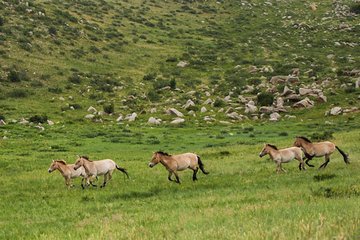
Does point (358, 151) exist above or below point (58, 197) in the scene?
above

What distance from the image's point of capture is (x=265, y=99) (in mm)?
48500

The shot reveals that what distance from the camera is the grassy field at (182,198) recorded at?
10.2 meters

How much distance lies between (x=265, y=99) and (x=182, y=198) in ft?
110

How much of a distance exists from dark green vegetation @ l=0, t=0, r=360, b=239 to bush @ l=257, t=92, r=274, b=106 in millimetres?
209

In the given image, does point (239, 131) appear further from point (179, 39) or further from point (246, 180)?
point (179, 39)

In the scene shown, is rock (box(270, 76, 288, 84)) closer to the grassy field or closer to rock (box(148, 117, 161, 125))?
rock (box(148, 117, 161, 125))

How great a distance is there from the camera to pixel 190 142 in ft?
115

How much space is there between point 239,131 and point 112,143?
10779mm

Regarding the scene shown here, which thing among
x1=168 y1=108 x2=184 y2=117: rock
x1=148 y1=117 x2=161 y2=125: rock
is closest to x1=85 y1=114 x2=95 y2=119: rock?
x1=148 y1=117 x2=161 y2=125: rock

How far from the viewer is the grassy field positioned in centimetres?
1025

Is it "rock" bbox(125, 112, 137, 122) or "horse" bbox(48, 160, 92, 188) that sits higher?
"horse" bbox(48, 160, 92, 188)

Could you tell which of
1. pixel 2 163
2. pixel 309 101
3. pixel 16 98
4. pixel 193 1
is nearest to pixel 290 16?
pixel 193 1

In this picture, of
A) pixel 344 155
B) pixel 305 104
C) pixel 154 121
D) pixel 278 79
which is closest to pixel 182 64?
pixel 278 79

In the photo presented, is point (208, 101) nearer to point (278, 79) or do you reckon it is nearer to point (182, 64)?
point (278, 79)
